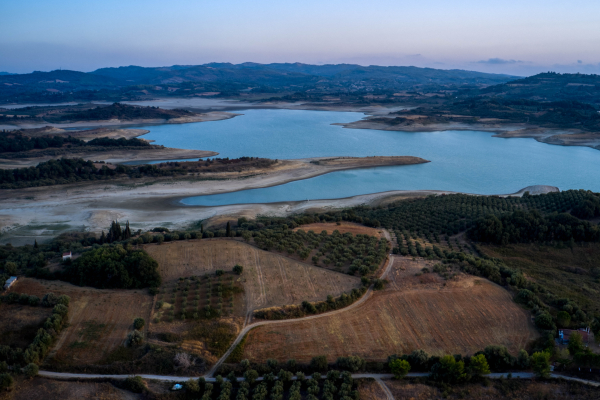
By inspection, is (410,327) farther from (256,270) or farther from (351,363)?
(256,270)

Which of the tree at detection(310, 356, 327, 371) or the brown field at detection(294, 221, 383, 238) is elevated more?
the brown field at detection(294, 221, 383, 238)

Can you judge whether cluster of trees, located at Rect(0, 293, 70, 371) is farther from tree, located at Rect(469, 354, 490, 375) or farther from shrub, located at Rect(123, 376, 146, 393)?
tree, located at Rect(469, 354, 490, 375)

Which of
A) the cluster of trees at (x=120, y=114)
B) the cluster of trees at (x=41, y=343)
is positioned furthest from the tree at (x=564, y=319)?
the cluster of trees at (x=120, y=114)

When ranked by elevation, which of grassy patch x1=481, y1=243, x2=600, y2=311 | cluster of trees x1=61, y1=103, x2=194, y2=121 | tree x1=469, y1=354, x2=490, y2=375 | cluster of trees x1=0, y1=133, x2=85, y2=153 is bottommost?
grassy patch x1=481, y1=243, x2=600, y2=311

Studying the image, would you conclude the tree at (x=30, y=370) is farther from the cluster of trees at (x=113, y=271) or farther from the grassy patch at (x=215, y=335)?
the cluster of trees at (x=113, y=271)

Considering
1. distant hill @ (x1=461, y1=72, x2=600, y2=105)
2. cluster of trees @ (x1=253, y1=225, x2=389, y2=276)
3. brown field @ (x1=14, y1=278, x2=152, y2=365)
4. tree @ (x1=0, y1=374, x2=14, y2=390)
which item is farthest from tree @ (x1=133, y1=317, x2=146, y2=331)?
distant hill @ (x1=461, y1=72, x2=600, y2=105)

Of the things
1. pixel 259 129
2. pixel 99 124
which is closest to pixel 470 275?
pixel 259 129
